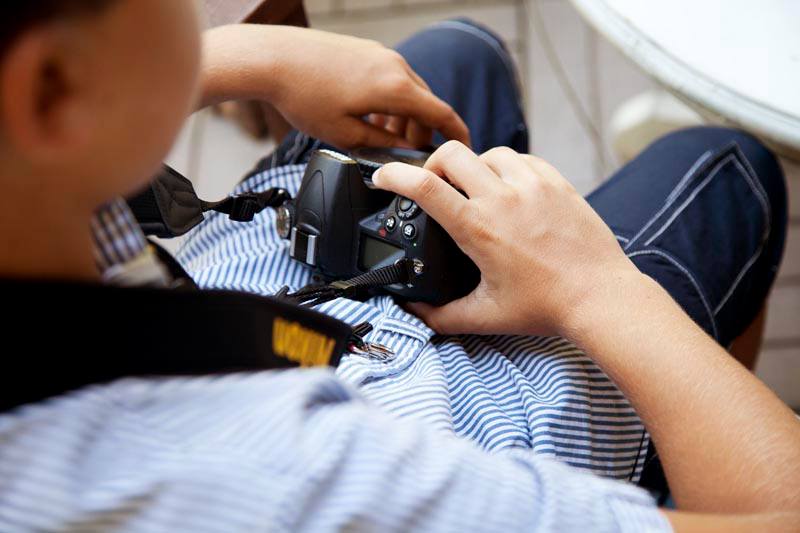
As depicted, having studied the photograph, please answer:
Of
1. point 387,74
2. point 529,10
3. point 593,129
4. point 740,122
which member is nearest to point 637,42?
point 740,122

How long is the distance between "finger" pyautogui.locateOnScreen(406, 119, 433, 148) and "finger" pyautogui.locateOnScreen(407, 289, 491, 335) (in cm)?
19

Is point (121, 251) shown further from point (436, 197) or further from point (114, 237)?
point (436, 197)

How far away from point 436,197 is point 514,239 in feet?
0.21

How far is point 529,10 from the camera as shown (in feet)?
5.55

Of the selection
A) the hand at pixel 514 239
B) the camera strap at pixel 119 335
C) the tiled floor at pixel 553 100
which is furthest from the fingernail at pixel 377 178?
the tiled floor at pixel 553 100

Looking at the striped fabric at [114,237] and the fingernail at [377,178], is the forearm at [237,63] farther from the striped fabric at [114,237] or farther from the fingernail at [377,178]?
the striped fabric at [114,237]

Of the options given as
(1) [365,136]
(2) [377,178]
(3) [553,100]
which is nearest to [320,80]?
(1) [365,136]

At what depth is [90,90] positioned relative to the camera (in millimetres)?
347

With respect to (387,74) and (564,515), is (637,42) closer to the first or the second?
(387,74)

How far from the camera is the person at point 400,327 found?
0.36 meters

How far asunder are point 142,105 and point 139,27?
0.03 m

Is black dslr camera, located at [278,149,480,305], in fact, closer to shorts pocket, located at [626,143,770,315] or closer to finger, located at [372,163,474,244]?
finger, located at [372,163,474,244]

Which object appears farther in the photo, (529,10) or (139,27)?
(529,10)

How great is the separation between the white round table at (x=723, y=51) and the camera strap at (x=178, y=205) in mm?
333
